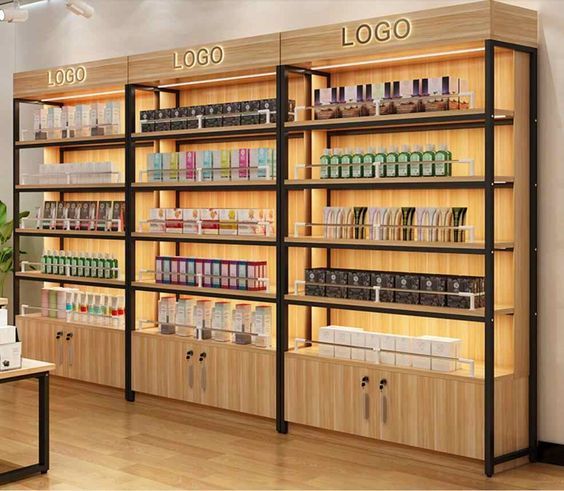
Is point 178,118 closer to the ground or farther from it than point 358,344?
farther from it

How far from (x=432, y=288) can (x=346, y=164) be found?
1.05m

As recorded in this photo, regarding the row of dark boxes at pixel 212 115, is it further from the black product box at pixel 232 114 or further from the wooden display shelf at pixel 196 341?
the wooden display shelf at pixel 196 341

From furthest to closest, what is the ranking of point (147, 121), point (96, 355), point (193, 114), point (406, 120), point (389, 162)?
point (96, 355)
point (147, 121)
point (193, 114)
point (389, 162)
point (406, 120)

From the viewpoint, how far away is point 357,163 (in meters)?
6.10

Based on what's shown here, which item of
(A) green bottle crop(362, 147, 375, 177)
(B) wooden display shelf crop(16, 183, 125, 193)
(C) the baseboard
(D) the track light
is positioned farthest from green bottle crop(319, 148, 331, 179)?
(D) the track light

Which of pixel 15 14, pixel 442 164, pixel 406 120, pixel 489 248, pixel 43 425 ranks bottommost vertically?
pixel 43 425

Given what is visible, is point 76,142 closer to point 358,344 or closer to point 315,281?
point 315,281

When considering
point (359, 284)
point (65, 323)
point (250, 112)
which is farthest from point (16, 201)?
point (359, 284)

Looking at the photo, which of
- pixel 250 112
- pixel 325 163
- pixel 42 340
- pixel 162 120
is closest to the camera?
pixel 325 163

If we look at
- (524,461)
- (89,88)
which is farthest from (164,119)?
(524,461)

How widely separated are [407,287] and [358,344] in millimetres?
557

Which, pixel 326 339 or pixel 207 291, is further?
pixel 207 291

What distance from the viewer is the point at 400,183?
585 cm

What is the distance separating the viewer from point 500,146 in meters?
5.77
